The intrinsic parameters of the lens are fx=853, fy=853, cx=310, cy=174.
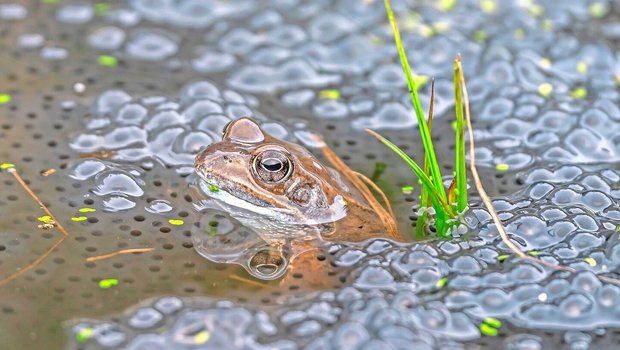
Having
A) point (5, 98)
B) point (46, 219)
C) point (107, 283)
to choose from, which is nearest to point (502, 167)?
point (107, 283)

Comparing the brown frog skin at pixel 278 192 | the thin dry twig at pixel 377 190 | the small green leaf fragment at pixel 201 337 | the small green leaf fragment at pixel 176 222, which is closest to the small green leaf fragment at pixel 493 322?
the brown frog skin at pixel 278 192

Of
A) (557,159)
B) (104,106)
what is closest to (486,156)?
(557,159)

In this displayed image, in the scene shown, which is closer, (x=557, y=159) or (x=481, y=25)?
(x=557, y=159)

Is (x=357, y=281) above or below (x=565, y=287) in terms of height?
below

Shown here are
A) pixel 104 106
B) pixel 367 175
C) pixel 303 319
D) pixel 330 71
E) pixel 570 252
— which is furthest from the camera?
pixel 330 71

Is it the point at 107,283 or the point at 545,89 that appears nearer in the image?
the point at 107,283

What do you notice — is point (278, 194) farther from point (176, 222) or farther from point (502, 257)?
point (502, 257)

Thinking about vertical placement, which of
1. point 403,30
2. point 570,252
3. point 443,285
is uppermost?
point 403,30

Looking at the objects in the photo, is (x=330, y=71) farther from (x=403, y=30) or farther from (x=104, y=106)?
(x=104, y=106)
